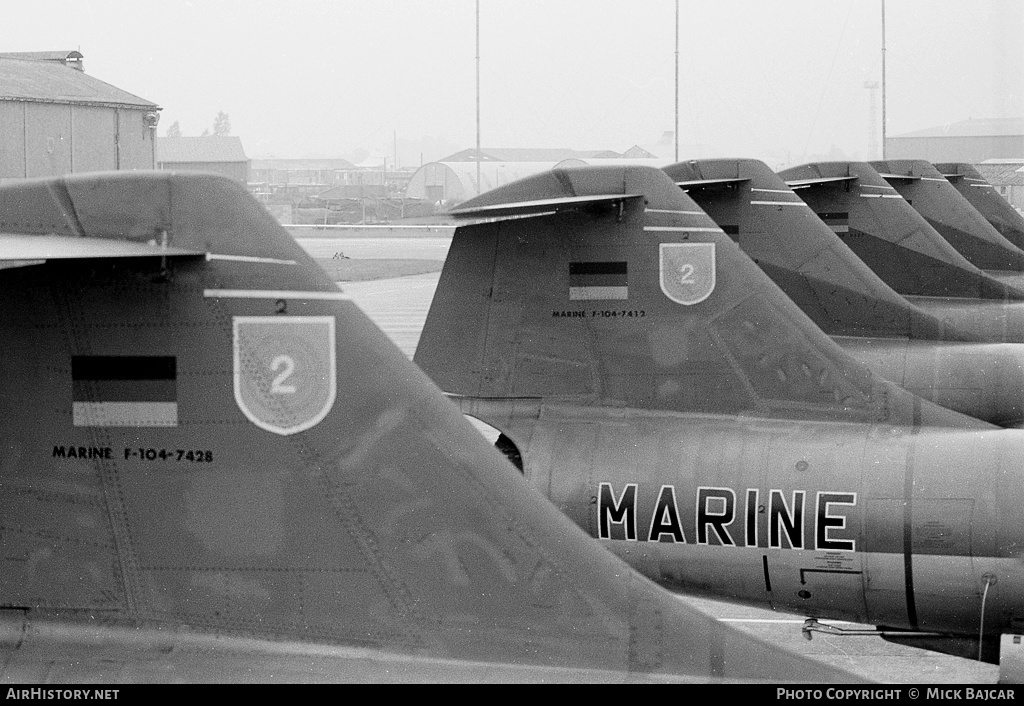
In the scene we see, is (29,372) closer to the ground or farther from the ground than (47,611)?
farther from the ground

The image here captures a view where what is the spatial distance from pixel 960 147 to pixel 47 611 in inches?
1309

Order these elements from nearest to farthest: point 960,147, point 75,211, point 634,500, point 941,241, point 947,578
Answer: point 75,211
point 947,578
point 634,500
point 941,241
point 960,147

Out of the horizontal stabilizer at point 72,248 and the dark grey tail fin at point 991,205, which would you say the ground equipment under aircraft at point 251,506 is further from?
the dark grey tail fin at point 991,205

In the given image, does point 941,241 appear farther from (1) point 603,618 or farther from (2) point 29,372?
(2) point 29,372

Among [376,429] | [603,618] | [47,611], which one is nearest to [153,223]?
[376,429]

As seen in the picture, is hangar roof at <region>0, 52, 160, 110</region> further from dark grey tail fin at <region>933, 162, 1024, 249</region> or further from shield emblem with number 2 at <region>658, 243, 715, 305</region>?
dark grey tail fin at <region>933, 162, 1024, 249</region>

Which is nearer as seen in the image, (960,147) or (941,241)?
(941,241)

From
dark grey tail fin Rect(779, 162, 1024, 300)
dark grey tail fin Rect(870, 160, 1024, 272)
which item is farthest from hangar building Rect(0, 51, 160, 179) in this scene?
dark grey tail fin Rect(870, 160, 1024, 272)

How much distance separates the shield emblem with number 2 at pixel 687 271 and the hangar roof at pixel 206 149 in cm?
1081

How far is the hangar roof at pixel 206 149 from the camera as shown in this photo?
18.0 metres

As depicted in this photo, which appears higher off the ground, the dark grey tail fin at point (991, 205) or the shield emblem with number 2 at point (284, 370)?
the dark grey tail fin at point (991, 205)

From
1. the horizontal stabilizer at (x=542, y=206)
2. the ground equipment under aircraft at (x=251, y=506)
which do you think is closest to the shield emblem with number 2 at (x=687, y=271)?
the horizontal stabilizer at (x=542, y=206)

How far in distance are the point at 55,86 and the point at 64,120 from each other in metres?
1.20
